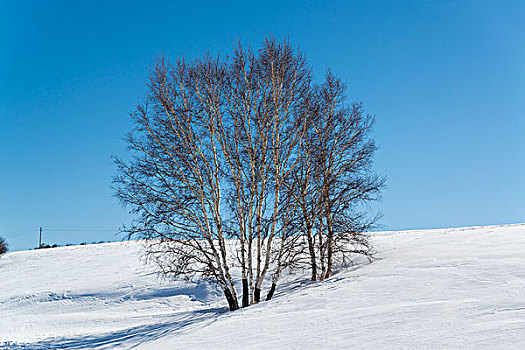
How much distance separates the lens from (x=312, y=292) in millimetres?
11711

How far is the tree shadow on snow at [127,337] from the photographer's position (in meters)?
11.5

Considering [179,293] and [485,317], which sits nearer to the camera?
[485,317]

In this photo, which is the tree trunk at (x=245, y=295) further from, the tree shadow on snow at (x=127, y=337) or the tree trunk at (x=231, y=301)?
the tree shadow on snow at (x=127, y=337)

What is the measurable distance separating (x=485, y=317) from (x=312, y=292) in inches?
209

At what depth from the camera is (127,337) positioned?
40.1 ft

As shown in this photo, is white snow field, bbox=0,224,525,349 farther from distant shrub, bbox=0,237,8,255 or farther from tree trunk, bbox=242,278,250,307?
distant shrub, bbox=0,237,8,255

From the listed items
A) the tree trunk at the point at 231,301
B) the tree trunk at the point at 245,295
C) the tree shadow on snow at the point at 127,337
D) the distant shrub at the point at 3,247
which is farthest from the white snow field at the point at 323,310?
the distant shrub at the point at 3,247

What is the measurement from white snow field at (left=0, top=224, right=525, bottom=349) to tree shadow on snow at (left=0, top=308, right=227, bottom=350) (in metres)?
0.05

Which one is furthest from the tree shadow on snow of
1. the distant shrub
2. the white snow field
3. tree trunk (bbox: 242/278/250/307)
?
the distant shrub

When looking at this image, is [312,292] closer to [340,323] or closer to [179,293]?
[340,323]

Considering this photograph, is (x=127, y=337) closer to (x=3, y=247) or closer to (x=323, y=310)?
(x=323, y=310)

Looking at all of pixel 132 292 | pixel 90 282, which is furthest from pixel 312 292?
pixel 90 282

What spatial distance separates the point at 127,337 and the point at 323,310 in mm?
6069

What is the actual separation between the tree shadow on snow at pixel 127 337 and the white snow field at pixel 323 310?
5 centimetres
